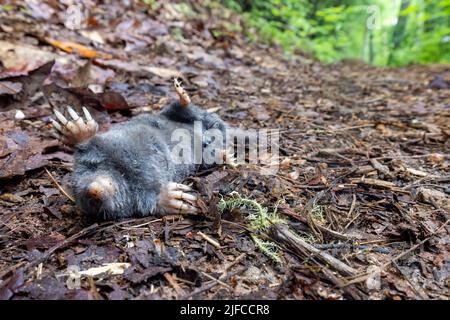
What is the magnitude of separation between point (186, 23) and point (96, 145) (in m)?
5.61

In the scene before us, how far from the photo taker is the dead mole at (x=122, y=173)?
1695 mm

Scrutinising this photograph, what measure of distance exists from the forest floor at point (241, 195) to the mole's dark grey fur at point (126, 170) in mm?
90

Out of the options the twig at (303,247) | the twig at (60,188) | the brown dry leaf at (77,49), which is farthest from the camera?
the brown dry leaf at (77,49)

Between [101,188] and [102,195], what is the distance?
0.11ft

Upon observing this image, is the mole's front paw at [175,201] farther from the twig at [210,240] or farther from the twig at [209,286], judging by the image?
the twig at [209,286]

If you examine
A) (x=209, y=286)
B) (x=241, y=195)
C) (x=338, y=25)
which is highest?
(x=338, y=25)

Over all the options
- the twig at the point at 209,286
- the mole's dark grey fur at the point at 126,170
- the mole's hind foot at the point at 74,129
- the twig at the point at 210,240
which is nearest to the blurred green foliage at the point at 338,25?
the mole's dark grey fur at the point at 126,170

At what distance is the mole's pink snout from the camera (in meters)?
1.56

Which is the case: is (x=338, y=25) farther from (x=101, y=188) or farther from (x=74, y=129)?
(x=101, y=188)

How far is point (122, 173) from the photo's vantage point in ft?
5.99

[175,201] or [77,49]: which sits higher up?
[77,49]

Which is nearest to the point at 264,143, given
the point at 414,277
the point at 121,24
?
the point at 414,277

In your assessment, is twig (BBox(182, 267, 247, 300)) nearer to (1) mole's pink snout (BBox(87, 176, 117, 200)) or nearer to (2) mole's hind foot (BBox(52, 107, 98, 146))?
(1) mole's pink snout (BBox(87, 176, 117, 200))

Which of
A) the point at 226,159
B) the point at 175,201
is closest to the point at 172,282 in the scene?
the point at 175,201
